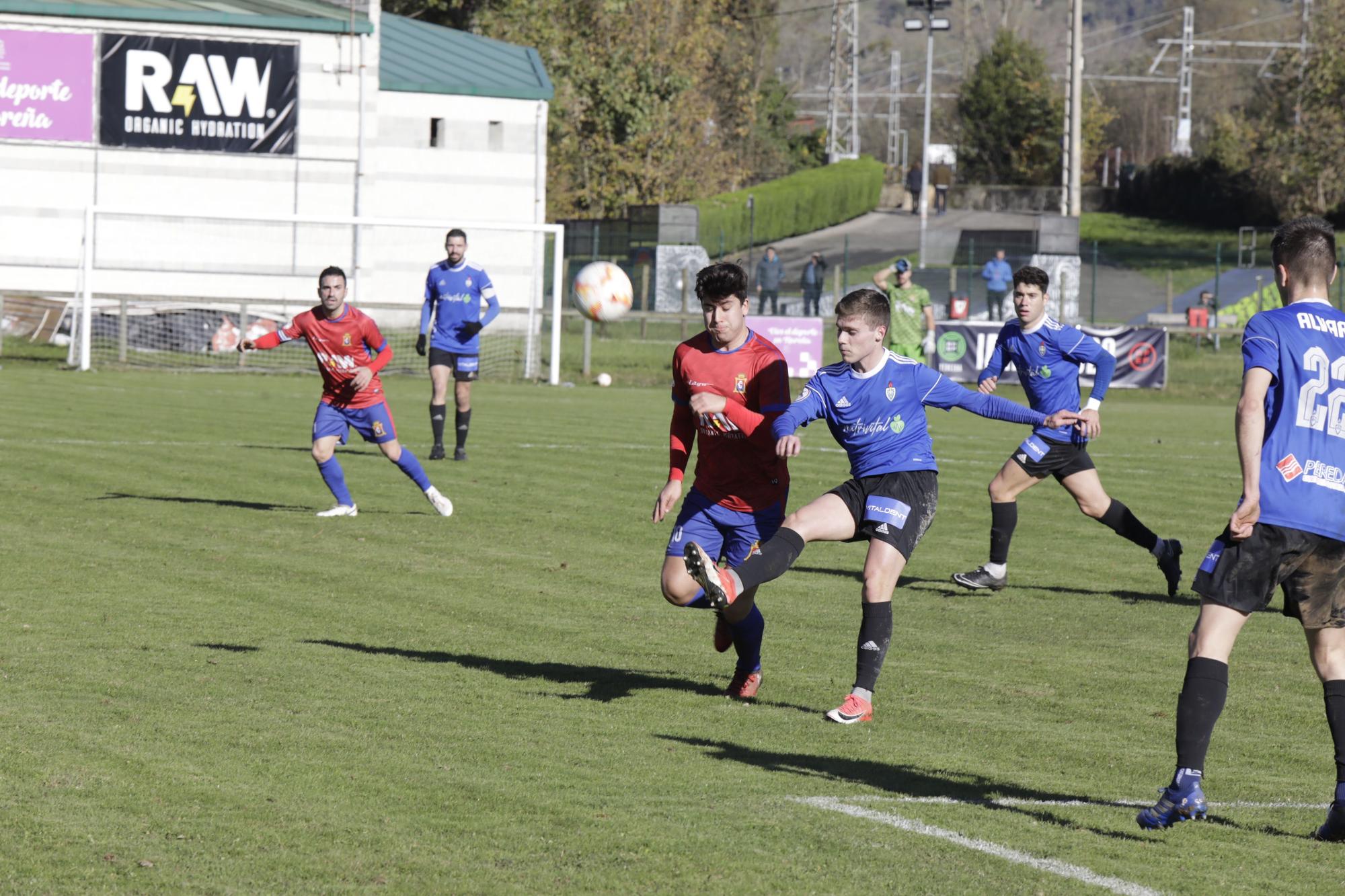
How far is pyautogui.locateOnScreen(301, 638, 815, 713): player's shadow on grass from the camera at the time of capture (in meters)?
8.02

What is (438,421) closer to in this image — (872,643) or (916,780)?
(872,643)

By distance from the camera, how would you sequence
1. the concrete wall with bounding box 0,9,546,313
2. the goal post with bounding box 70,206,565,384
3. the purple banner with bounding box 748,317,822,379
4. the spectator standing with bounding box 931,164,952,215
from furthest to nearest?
the spectator standing with bounding box 931,164,952,215 → the concrete wall with bounding box 0,9,546,313 → the purple banner with bounding box 748,317,822,379 → the goal post with bounding box 70,206,565,384

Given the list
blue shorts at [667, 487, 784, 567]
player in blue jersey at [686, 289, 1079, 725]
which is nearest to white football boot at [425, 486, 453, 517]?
blue shorts at [667, 487, 784, 567]

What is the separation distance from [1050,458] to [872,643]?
462 cm

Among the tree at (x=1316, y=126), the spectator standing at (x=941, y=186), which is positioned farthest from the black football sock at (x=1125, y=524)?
the spectator standing at (x=941, y=186)

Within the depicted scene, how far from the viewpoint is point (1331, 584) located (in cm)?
575

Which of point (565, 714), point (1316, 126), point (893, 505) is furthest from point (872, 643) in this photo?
point (1316, 126)

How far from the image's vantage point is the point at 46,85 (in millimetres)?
34094

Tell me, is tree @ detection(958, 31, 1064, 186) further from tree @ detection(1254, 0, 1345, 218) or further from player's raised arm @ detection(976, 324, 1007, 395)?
player's raised arm @ detection(976, 324, 1007, 395)

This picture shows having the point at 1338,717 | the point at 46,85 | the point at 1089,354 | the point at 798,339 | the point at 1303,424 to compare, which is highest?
the point at 46,85

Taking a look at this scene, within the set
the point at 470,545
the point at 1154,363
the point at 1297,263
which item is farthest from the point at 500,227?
the point at 1297,263

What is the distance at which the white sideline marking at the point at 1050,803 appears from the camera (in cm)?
609

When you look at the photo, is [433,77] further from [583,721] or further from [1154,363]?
[583,721]

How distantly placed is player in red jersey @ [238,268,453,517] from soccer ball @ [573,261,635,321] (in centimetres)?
168
